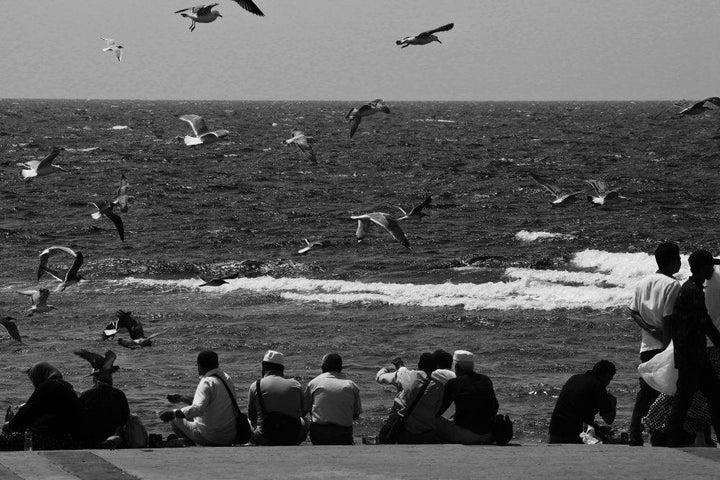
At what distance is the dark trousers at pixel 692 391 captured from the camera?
936cm

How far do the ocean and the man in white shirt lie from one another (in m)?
5.44

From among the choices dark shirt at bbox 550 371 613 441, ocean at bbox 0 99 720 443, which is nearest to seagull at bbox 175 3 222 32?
ocean at bbox 0 99 720 443

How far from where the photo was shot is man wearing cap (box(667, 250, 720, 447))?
30.2 ft

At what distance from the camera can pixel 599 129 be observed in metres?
112

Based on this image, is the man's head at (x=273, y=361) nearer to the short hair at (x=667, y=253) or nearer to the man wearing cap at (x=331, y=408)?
the man wearing cap at (x=331, y=408)

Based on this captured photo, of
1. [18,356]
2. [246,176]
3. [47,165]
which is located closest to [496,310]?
[18,356]

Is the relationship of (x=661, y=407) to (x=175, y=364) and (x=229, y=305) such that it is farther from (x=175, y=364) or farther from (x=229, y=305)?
(x=229, y=305)

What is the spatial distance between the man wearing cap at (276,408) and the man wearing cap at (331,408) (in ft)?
0.48

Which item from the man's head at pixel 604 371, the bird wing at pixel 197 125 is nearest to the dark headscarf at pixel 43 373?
the man's head at pixel 604 371

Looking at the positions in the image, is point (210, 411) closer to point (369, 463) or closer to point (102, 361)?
point (102, 361)

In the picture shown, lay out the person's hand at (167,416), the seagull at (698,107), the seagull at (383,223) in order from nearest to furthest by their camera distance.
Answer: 1. the person's hand at (167,416)
2. the seagull at (383,223)
3. the seagull at (698,107)

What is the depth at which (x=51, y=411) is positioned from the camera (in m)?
9.78

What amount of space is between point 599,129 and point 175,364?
94.5m

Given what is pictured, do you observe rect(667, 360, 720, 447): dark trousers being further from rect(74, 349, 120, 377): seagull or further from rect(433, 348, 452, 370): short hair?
rect(74, 349, 120, 377): seagull
